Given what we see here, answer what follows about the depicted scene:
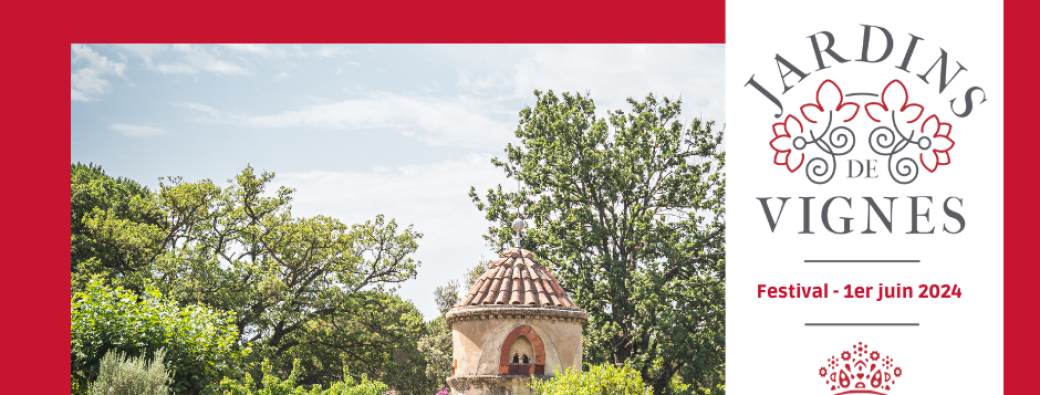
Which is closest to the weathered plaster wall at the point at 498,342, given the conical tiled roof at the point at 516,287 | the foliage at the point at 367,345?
the conical tiled roof at the point at 516,287

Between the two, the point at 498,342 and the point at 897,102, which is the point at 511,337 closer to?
the point at 498,342

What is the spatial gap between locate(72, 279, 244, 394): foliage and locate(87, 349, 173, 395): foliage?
273 millimetres

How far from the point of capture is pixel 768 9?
28.6ft

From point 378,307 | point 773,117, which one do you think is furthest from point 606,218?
point 773,117

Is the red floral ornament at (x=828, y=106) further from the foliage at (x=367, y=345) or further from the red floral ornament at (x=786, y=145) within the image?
the foliage at (x=367, y=345)

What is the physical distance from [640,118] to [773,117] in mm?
21940

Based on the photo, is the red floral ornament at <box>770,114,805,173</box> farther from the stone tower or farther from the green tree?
the green tree

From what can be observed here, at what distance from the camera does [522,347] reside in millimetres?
17922

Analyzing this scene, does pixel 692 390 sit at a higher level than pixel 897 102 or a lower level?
lower

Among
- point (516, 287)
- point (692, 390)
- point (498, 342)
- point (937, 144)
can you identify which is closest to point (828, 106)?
point (937, 144)

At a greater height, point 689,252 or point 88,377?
point 689,252

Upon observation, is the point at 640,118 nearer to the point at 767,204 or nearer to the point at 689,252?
the point at 689,252

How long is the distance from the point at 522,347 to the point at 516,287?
1.47 m

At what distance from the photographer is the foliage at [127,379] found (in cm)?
1397
